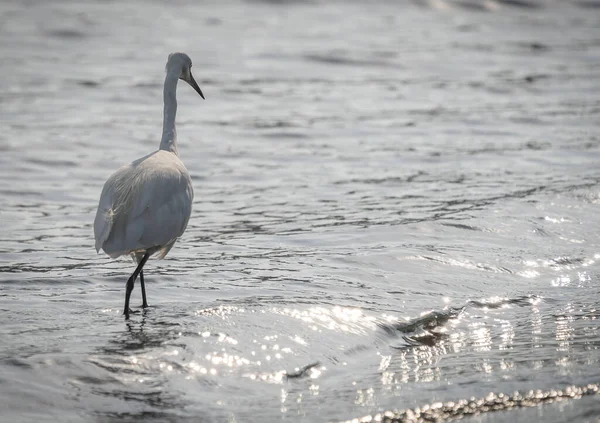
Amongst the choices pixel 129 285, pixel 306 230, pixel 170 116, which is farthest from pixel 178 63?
pixel 129 285

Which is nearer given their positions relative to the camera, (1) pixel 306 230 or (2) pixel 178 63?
(2) pixel 178 63

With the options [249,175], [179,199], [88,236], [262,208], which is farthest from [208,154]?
[179,199]

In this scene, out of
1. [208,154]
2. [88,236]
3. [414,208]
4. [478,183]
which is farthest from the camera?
[208,154]

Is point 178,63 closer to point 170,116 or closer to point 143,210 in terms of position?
point 170,116

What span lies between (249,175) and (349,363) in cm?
607

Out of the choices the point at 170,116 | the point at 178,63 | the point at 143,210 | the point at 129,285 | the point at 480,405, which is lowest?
the point at 129,285

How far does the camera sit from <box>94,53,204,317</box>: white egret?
6344mm

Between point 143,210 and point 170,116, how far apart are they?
1321 millimetres

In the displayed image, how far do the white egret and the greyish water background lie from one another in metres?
0.43

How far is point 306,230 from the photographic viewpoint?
896 centimetres

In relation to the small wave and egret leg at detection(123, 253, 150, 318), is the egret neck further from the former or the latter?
the small wave

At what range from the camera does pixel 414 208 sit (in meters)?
9.80

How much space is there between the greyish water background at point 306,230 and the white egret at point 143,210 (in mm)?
426

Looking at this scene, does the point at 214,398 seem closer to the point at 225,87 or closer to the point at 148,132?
the point at 148,132
